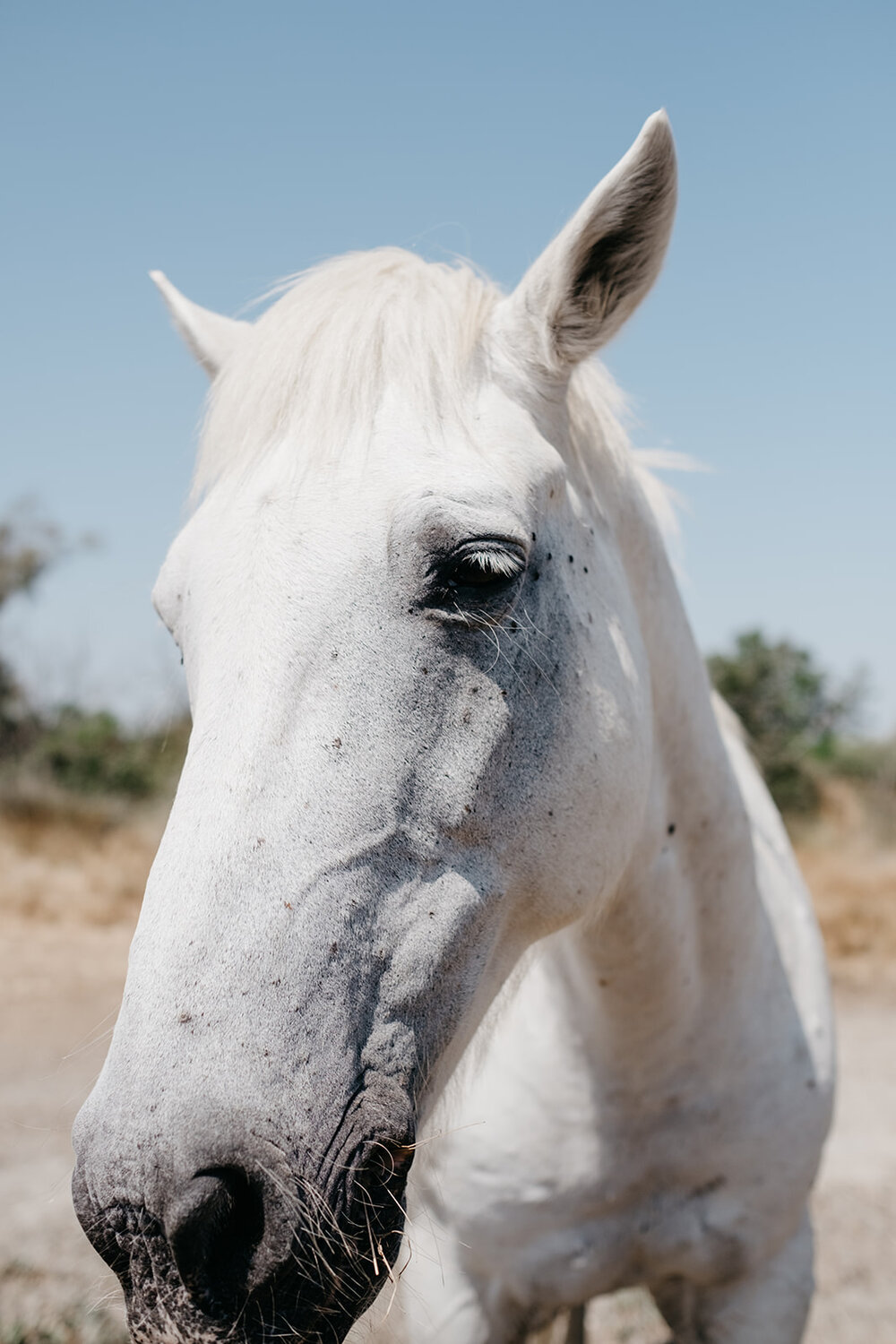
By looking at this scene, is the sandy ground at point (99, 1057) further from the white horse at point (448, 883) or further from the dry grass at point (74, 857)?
the white horse at point (448, 883)

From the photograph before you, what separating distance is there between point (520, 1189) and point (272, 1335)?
109cm

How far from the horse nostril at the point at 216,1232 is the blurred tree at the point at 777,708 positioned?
15.0 metres

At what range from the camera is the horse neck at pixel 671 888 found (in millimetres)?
1855

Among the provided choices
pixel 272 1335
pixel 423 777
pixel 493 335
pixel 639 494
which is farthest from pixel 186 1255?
pixel 639 494

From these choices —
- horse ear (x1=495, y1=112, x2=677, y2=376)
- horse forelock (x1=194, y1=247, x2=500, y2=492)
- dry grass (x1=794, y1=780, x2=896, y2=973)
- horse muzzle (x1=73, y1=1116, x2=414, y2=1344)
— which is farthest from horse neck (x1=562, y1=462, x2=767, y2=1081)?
dry grass (x1=794, y1=780, x2=896, y2=973)

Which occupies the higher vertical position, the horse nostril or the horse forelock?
the horse forelock

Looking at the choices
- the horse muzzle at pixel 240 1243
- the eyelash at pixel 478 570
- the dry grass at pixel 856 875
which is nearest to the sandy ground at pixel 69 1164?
the horse muzzle at pixel 240 1243

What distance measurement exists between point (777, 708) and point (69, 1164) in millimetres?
14824

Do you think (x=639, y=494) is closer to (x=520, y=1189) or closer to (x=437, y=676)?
(x=437, y=676)

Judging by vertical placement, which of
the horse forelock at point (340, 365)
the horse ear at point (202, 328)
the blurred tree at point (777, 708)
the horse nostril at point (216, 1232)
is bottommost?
the horse nostril at point (216, 1232)

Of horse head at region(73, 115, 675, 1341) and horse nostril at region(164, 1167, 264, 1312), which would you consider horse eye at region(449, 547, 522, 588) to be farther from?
horse nostril at region(164, 1167, 264, 1312)

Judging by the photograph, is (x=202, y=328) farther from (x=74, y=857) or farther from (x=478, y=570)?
(x=74, y=857)

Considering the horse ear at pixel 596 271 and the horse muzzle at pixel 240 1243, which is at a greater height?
the horse ear at pixel 596 271

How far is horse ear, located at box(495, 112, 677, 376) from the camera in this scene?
4.87ft
